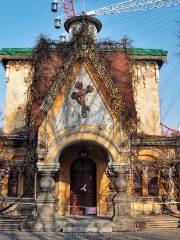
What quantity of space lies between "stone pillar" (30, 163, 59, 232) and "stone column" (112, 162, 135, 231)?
2454 millimetres

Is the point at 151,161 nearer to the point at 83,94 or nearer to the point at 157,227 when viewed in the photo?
the point at 157,227

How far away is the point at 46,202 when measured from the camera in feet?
44.1

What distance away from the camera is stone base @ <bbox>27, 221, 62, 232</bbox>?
1302 centimetres

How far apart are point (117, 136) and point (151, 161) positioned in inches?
174

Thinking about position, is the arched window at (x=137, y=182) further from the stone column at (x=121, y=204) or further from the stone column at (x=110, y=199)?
the stone column at (x=121, y=204)

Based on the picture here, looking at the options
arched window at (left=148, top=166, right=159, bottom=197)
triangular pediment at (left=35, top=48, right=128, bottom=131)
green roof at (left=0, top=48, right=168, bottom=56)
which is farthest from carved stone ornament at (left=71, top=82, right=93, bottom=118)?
green roof at (left=0, top=48, right=168, bottom=56)

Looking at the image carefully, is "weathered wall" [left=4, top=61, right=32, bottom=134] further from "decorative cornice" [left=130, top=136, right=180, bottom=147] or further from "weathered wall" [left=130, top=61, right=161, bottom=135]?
"decorative cornice" [left=130, top=136, right=180, bottom=147]

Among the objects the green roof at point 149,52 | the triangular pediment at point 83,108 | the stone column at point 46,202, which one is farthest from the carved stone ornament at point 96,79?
the green roof at point 149,52

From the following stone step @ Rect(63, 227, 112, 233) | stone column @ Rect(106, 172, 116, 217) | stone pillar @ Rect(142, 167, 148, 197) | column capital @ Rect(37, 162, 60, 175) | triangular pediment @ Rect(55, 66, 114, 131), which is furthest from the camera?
stone pillar @ Rect(142, 167, 148, 197)

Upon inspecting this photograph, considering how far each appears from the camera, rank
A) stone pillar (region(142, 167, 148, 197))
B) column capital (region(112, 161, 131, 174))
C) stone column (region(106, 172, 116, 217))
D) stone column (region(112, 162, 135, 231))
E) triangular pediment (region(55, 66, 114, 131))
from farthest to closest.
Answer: stone pillar (region(142, 167, 148, 197)), stone column (region(106, 172, 116, 217)), triangular pediment (region(55, 66, 114, 131)), column capital (region(112, 161, 131, 174)), stone column (region(112, 162, 135, 231))

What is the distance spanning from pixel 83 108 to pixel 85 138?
139 cm

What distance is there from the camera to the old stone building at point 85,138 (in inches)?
555

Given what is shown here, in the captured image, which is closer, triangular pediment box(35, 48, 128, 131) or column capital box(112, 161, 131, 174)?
column capital box(112, 161, 131, 174)

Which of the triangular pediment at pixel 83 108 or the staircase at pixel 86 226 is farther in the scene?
the triangular pediment at pixel 83 108
